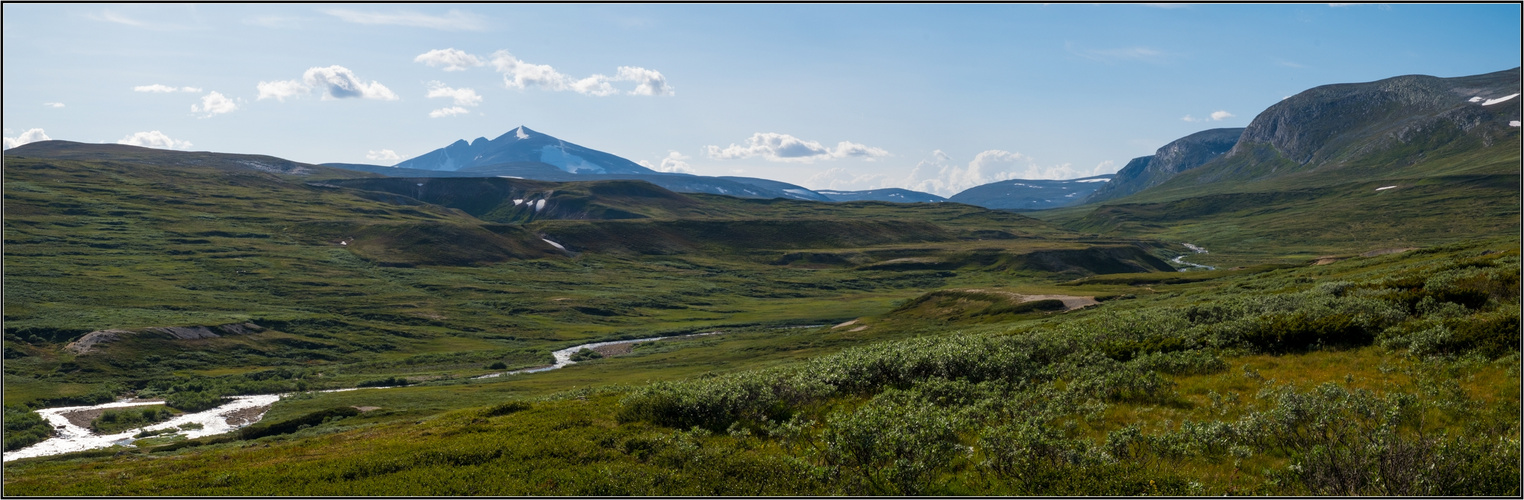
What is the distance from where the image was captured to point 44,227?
191125 mm

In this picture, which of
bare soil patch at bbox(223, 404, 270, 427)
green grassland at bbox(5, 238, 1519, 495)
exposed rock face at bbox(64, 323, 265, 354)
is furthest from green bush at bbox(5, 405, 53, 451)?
green grassland at bbox(5, 238, 1519, 495)

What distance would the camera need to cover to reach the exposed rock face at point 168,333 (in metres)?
97.8

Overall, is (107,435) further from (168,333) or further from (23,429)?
(168,333)

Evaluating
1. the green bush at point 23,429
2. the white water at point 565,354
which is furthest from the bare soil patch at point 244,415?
the white water at point 565,354

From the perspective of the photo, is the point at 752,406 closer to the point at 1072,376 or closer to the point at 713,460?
the point at 713,460

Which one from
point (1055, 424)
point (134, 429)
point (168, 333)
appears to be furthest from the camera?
point (168, 333)

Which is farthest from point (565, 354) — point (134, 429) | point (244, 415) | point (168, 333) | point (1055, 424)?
point (1055, 424)

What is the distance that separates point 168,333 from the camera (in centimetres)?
10650

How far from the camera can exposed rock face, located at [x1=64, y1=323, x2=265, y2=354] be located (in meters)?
97.8

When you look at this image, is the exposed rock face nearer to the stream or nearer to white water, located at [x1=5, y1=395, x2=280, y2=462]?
the stream

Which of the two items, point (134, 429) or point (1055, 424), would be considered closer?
point (1055, 424)

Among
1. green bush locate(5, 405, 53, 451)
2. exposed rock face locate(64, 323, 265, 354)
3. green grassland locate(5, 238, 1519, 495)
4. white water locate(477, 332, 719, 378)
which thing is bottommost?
white water locate(477, 332, 719, 378)

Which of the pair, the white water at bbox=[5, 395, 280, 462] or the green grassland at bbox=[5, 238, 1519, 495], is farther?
the white water at bbox=[5, 395, 280, 462]

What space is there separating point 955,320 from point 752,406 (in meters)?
80.3
